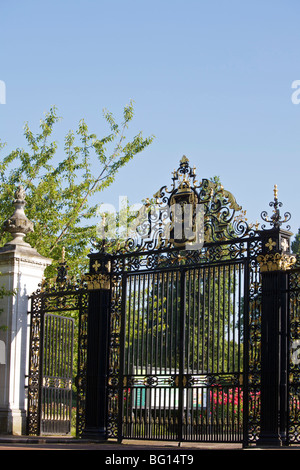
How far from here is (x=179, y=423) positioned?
11.2m

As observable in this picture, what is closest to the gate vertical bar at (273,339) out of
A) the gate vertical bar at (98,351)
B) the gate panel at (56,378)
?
the gate vertical bar at (98,351)

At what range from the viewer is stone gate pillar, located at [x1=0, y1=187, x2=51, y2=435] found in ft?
42.8

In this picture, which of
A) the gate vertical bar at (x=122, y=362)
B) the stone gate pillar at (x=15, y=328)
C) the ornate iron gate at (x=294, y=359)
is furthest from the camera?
the stone gate pillar at (x=15, y=328)

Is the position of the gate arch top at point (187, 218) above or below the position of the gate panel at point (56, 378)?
above

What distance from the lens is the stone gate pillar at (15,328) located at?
13.0 metres

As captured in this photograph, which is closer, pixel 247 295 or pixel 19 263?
pixel 247 295

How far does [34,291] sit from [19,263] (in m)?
0.62

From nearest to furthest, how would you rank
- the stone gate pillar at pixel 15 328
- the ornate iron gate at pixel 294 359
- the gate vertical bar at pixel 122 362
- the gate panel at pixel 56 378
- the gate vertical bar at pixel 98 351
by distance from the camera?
the ornate iron gate at pixel 294 359, the gate vertical bar at pixel 122 362, the gate vertical bar at pixel 98 351, the stone gate pillar at pixel 15 328, the gate panel at pixel 56 378

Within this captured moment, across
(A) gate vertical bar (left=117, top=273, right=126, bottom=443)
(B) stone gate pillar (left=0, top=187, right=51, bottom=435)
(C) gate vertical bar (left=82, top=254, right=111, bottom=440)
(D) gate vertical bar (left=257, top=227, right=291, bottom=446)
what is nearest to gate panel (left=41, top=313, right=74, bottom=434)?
(B) stone gate pillar (left=0, top=187, right=51, bottom=435)

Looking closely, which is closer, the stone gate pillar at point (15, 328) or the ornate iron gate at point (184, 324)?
the ornate iron gate at point (184, 324)

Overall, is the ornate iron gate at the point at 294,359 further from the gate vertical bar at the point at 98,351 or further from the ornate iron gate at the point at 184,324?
the gate vertical bar at the point at 98,351

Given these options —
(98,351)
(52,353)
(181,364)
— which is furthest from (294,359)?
(52,353)
